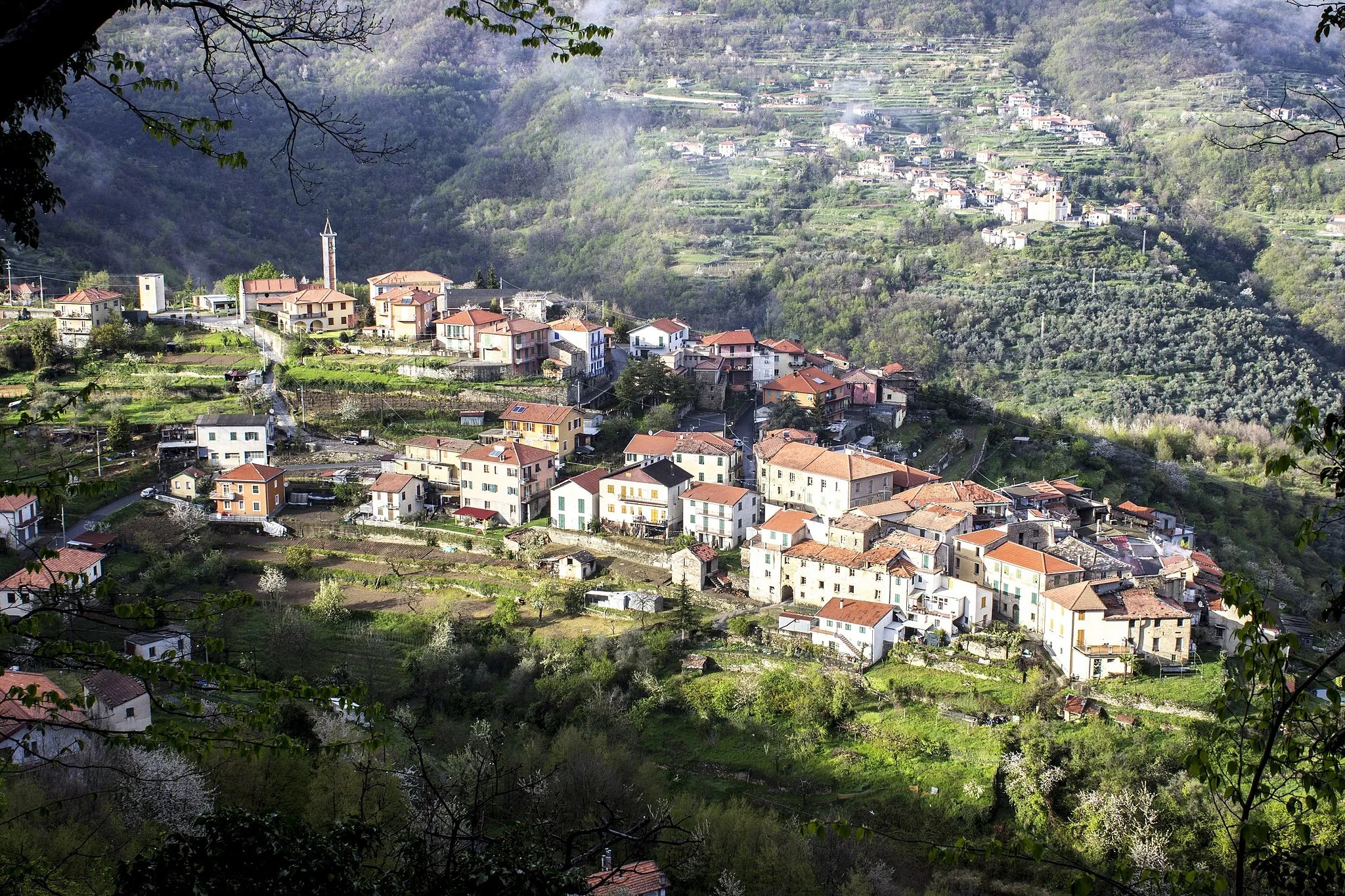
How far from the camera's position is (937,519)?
2312 centimetres

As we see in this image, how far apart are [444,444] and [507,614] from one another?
22.4 feet

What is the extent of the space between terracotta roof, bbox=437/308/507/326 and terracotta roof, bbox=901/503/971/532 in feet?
45.3

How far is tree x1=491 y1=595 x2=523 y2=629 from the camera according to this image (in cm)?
2234

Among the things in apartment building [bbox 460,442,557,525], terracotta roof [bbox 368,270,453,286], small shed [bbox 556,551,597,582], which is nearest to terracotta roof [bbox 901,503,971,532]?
small shed [bbox 556,551,597,582]

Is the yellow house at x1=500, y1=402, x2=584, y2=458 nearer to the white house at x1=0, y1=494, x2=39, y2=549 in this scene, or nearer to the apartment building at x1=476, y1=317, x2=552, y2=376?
the apartment building at x1=476, y1=317, x2=552, y2=376

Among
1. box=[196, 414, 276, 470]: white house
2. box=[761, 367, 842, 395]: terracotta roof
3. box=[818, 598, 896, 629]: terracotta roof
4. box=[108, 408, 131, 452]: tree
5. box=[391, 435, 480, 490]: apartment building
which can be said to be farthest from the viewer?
box=[761, 367, 842, 395]: terracotta roof

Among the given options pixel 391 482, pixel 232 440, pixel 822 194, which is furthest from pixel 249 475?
pixel 822 194

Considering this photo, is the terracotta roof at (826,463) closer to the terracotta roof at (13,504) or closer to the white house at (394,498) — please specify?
the white house at (394,498)

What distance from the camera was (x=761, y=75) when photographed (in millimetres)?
80062

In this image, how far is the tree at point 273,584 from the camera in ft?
76.9

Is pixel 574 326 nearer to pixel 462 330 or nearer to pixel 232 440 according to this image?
pixel 462 330

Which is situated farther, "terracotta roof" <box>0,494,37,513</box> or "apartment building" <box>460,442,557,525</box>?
"apartment building" <box>460,442,557,525</box>

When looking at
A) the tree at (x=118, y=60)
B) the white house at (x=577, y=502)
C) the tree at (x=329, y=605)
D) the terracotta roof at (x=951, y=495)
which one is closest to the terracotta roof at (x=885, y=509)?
the terracotta roof at (x=951, y=495)

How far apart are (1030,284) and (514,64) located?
46564 millimetres
